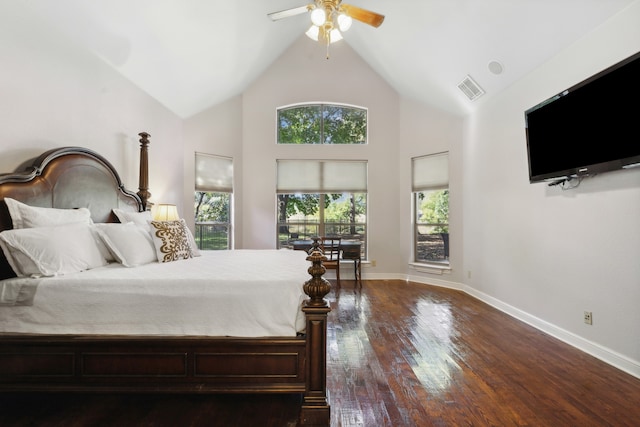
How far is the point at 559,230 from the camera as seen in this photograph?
2.99 m

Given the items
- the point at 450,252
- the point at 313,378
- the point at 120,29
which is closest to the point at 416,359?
the point at 313,378

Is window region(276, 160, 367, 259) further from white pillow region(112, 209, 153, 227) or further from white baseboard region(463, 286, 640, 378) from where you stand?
white pillow region(112, 209, 153, 227)

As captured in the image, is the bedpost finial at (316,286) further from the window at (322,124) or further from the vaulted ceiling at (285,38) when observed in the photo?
the window at (322,124)

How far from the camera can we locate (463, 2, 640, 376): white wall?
2.35 m

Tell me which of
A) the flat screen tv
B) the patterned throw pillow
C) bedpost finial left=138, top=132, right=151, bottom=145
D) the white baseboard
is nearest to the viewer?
the flat screen tv

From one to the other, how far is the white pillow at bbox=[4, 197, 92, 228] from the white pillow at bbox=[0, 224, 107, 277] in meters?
0.15

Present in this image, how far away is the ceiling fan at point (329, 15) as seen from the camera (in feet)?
8.69

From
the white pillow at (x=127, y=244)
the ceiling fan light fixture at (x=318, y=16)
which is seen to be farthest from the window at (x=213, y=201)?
the ceiling fan light fixture at (x=318, y=16)

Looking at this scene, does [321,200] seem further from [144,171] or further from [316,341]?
[316,341]

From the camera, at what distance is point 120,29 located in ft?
9.81

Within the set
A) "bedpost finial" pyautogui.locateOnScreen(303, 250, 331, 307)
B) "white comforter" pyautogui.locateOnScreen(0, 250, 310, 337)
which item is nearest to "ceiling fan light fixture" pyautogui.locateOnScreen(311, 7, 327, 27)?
"bedpost finial" pyautogui.locateOnScreen(303, 250, 331, 307)

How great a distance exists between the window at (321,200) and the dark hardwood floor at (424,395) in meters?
2.85

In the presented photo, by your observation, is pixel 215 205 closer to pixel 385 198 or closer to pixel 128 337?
pixel 385 198

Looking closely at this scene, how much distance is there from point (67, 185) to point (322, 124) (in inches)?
159
